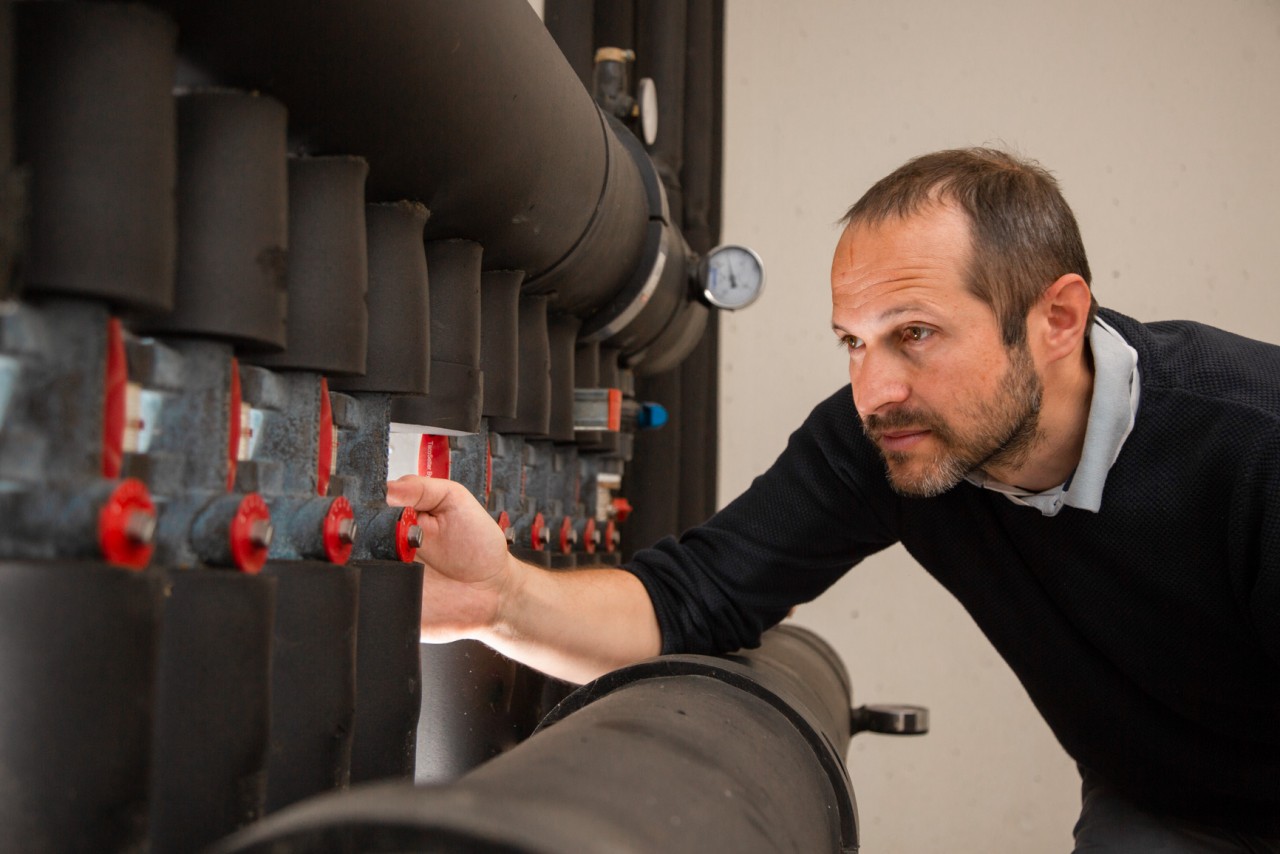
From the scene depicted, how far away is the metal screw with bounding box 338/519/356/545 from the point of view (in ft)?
2.28

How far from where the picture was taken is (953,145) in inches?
113

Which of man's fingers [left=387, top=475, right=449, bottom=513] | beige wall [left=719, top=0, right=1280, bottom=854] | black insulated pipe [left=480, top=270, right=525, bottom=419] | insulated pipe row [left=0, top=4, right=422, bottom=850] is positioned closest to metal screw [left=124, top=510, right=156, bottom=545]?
insulated pipe row [left=0, top=4, right=422, bottom=850]

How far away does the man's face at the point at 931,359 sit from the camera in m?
1.03

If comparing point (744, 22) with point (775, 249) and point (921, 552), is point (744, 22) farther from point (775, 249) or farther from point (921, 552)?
point (921, 552)

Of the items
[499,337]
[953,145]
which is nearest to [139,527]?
Result: [499,337]

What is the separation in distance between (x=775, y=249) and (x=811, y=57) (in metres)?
0.53

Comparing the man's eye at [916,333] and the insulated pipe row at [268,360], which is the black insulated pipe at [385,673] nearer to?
the insulated pipe row at [268,360]

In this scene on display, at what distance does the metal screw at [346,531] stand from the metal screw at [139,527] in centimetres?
19

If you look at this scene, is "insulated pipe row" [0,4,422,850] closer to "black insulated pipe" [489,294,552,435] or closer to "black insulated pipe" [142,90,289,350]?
"black insulated pipe" [142,90,289,350]

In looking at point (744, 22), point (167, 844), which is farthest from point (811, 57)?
point (167, 844)

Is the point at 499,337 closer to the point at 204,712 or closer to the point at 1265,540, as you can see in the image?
the point at 204,712

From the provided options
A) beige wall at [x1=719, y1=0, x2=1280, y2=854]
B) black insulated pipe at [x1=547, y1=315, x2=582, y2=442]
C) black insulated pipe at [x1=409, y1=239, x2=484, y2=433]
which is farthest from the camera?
beige wall at [x1=719, y1=0, x2=1280, y2=854]

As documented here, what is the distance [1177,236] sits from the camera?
2893 millimetres

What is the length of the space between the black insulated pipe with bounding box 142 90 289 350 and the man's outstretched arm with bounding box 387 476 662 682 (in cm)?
34
